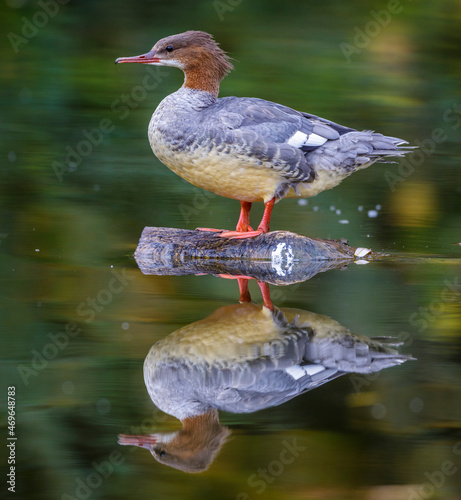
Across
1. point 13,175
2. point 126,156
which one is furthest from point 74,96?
point 13,175

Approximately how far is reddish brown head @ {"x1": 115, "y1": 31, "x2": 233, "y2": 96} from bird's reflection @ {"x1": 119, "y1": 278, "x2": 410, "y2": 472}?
162cm

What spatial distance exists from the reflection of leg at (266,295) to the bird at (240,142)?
0.56 metres

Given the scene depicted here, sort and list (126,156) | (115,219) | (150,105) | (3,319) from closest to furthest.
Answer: (3,319)
(115,219)
(126,156)
(150,105)

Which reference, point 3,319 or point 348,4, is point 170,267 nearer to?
point 3,319

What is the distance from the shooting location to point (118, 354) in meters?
2.94

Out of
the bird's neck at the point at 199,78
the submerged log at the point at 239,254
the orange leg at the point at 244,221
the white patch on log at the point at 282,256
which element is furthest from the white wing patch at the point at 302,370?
the bird's neck at the point at 199,78

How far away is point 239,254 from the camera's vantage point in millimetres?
4578

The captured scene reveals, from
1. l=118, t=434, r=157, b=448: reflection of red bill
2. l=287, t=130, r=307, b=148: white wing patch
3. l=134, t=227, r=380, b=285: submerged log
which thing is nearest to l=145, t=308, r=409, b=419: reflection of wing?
l=118, t=434, r=157, b=448: reflection of red bill

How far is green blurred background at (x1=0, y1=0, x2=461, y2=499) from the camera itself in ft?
7.32

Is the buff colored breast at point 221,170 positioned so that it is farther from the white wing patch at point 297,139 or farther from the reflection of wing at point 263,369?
the reflection of wing at point 263,369

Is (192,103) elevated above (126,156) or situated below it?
above

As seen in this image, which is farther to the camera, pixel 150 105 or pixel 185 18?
pixel 185 18

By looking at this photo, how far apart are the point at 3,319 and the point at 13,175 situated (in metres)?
3.57

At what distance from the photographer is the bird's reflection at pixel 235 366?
236 cm
